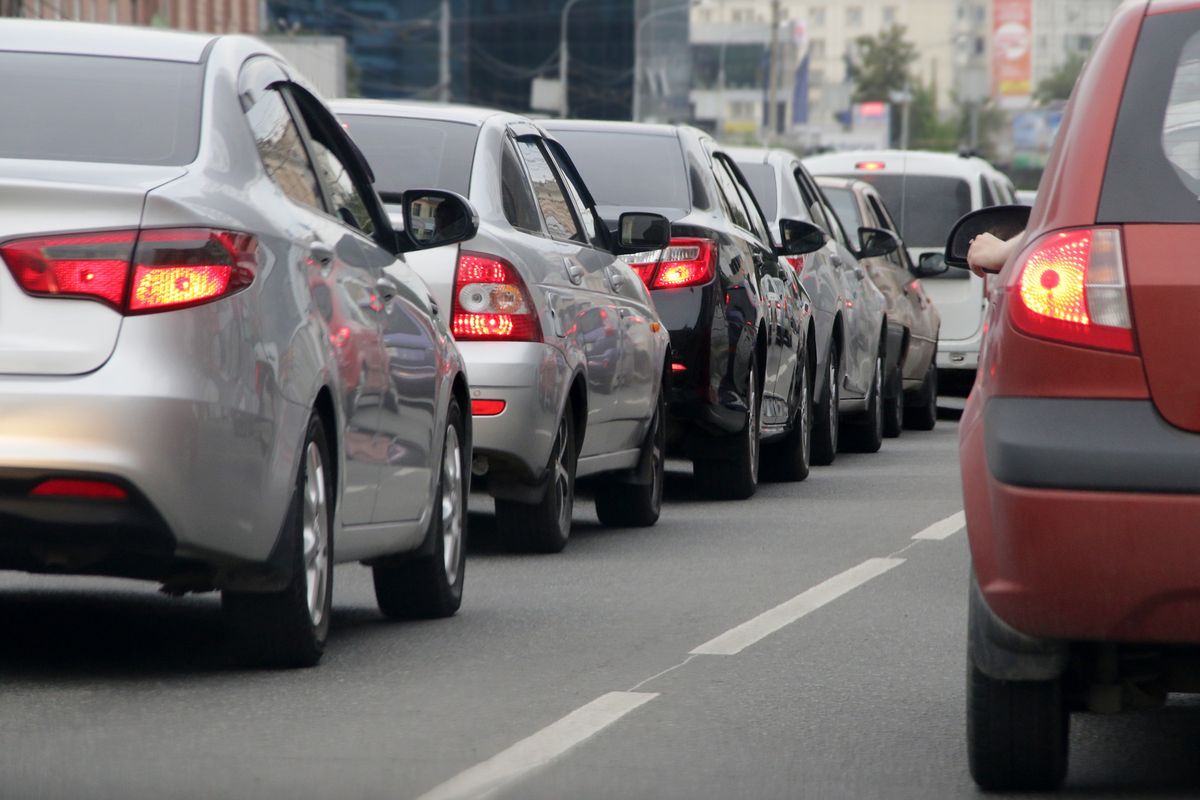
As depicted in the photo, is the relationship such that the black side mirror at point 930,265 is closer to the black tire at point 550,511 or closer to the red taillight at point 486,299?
the black tire at point 550,511

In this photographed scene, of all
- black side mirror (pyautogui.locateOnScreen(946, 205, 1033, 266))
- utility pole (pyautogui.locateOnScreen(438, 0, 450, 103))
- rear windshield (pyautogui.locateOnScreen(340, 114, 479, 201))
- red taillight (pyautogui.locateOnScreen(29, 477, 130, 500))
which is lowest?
utility pole (pyautogui.locateOnScreen(438, 0, 450, 103))

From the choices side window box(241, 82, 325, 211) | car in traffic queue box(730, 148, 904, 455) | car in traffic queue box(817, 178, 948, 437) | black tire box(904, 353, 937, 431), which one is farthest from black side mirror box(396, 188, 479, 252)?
black tire box(904, 353, 937, 431)

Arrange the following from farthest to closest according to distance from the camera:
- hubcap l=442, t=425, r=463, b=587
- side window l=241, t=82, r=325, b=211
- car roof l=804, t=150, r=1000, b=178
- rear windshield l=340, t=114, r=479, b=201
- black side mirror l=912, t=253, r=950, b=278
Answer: car roof l=804, t=150, r=1000, b=178 < black side mirror l=912, t=253, r=950, b=278 < rear windshield l=340, t=114, r=479, b=201 < hubcap l=442, t=425, r=463, b=587 < side window l=241, t=82, r=325, b=211

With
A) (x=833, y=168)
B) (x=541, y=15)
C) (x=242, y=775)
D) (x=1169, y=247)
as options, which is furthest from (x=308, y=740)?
(x=541, y=15)

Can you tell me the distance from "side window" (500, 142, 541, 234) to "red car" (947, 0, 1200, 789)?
483 centimetres

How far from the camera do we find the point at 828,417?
15.6 metres

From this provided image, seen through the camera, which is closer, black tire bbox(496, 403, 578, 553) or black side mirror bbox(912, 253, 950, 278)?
black tire bbox(496, 403, 578, 553)

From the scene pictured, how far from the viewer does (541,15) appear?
126 metres

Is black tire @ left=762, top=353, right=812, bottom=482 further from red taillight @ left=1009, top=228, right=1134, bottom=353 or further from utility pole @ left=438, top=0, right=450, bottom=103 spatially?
utility pole @ left=438, top=0, right=450, bottom=103

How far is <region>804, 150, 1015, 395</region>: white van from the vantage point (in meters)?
22.0

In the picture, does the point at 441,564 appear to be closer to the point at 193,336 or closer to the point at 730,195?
the point at 193,336

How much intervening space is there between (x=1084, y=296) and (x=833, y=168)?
1936 cm

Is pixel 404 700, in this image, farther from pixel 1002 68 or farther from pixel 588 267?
pixel 1002 68

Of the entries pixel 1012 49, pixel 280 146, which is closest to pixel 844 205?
pixel 280 146
